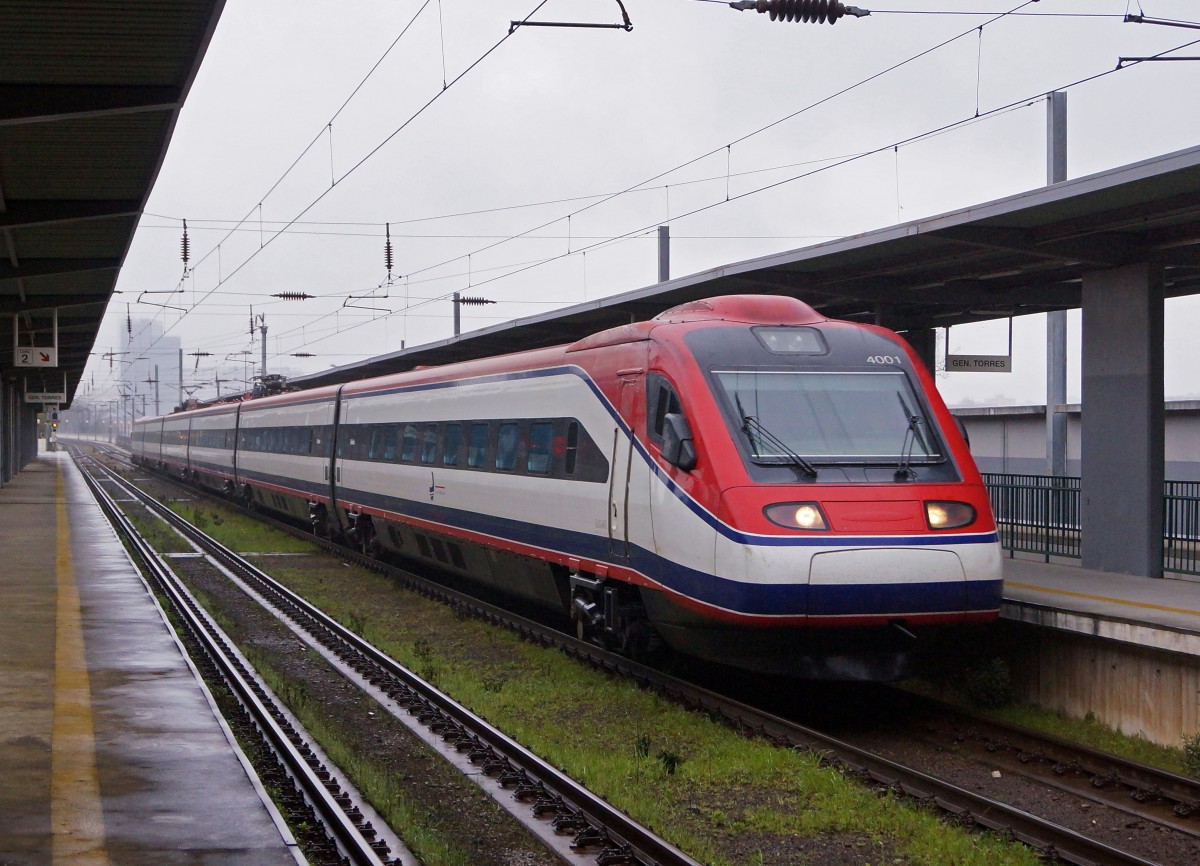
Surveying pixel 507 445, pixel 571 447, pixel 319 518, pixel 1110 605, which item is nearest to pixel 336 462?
pixel 319 518

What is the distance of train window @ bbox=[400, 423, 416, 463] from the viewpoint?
17484 millimetres

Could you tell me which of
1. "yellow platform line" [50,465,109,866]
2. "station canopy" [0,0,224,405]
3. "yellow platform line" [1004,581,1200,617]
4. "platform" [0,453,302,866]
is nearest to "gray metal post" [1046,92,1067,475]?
"yellow platform line" [1004,581,1200,617]

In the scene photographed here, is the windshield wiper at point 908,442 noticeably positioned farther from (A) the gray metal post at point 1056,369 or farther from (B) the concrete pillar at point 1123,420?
(A) the gray metal post at point 1056,369

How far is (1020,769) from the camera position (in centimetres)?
822

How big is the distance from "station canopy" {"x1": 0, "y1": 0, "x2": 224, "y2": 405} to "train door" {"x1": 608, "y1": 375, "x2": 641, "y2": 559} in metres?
4.27

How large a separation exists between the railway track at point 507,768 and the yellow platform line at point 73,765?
88.7 inches

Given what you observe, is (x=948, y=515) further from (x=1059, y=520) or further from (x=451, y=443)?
(x=451, y=443)

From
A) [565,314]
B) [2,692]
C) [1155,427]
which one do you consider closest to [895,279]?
[1155,427]

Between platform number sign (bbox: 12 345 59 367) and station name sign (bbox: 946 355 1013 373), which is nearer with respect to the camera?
station name sign (bbox: 946 355 1013 373)

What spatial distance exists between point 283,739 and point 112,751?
3.67 ft

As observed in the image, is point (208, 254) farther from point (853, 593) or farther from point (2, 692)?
point (853, 593)

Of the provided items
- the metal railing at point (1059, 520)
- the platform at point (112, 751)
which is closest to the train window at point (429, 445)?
the platform at point (112, 751)

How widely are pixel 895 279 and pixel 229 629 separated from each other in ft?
29.2

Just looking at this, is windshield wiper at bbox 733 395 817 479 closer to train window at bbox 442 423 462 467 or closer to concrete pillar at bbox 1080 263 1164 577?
concrete pillar at bbox 1080 263 1164 577
